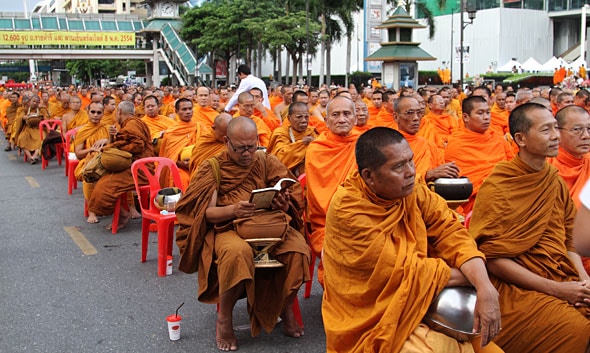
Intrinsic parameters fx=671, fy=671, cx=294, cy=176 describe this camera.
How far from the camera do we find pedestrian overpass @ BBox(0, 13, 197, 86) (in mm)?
57938

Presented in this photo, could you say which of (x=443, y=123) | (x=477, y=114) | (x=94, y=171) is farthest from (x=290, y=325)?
(x=443, y=123)

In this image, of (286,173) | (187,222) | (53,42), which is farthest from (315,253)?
(53,42)

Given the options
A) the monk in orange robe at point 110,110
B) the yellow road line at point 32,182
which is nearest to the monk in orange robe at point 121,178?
the monk in orange robe at point 110,110

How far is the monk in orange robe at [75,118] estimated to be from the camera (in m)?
11.9

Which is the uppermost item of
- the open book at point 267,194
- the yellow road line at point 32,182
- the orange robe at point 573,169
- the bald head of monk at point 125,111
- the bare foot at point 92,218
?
the bald head of monk at point 125,111

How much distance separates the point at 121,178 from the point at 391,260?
5.81 m

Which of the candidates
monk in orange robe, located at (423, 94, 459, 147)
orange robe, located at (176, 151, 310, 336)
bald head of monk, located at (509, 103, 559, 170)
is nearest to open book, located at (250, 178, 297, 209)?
orange robe, located at (176, 151, 310, 336)

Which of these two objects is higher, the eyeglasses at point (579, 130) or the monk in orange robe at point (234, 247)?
the eyeglasses at point (579, 130)

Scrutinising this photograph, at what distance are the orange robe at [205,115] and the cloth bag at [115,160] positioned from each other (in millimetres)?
2336

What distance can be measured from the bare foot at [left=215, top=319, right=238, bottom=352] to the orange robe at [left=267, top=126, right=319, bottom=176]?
2.22 metres

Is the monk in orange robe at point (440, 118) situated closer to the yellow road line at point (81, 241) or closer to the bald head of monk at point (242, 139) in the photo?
the yellow road line at point (81, 241)

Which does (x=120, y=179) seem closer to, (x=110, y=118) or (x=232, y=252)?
(x=110, y=118)

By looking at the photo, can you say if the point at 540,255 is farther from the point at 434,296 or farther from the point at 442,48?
the point at 442,48

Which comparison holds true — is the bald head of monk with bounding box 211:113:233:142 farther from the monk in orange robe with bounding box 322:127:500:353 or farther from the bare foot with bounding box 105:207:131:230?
the monk in orange robe with bounding box 322:127:500:353
